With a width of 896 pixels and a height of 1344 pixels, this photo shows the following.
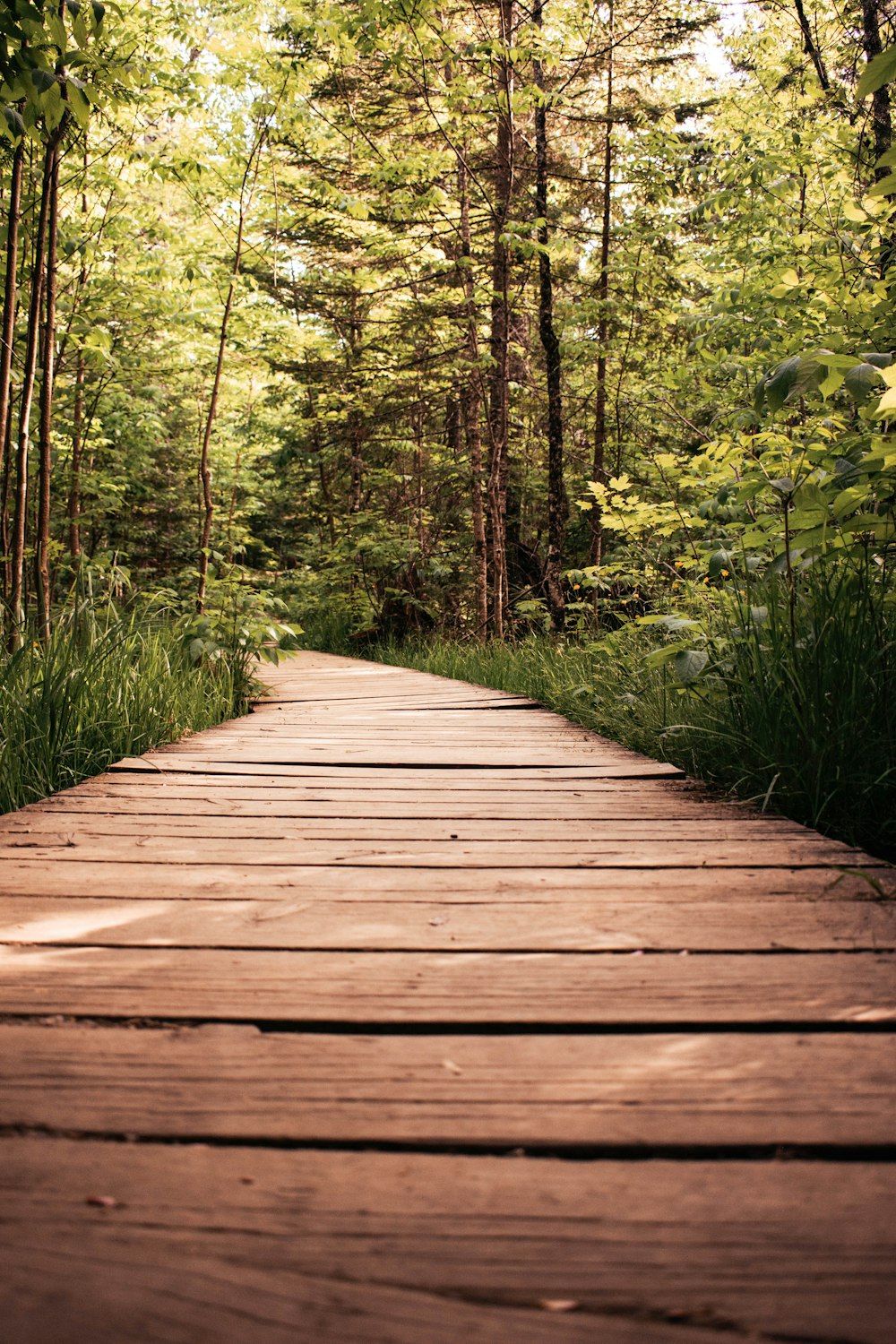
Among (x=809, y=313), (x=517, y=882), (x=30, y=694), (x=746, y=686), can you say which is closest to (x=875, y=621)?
(x=746, y=686)

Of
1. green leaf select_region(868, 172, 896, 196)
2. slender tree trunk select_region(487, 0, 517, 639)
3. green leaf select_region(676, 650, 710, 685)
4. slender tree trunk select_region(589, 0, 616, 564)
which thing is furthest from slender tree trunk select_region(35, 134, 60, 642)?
slender tree trunk select_region(589, 0, 616, 564)

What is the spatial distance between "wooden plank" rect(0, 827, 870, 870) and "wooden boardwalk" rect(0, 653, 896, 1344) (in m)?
0.01

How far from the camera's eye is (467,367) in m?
9.83

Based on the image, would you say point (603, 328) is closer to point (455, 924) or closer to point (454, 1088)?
point (455, 924)

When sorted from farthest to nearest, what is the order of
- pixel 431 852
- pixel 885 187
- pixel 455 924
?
1. pixel 431 852
2. pixel 885 187
3. pixel 455 924

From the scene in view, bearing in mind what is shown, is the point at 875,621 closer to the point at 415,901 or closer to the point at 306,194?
the point at 415,901

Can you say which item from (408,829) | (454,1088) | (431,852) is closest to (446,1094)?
(454,1088)

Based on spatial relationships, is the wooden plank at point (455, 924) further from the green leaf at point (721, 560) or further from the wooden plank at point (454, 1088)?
the green leaf at point (721, 560)

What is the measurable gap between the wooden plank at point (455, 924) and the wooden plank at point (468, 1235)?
0.50 metres

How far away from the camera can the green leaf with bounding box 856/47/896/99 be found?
62.0 inches

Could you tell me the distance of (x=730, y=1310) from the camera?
588mm

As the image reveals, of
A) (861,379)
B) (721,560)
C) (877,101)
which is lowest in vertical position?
(721,560)

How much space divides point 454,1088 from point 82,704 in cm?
231

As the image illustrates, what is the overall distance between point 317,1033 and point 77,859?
0.94 metres
